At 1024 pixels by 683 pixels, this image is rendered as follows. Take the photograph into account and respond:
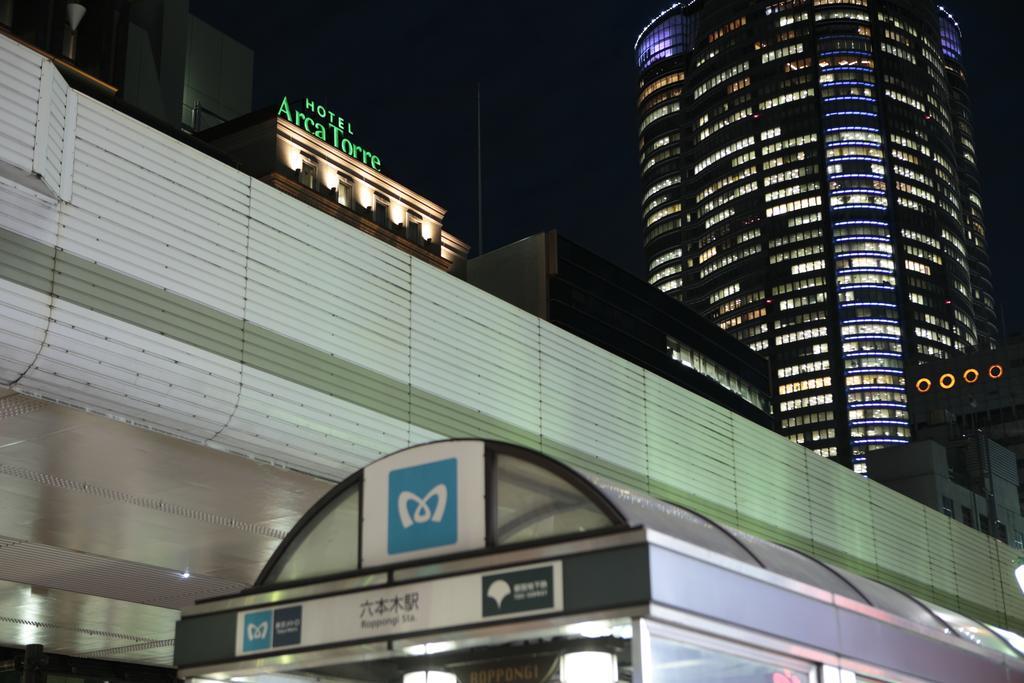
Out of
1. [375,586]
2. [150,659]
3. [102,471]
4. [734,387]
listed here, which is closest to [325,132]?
[734,387]

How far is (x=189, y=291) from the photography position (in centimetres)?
1211

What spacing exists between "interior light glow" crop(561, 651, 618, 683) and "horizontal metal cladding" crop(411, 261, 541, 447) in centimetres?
665

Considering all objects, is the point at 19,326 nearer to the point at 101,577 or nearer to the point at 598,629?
the point at 598,629

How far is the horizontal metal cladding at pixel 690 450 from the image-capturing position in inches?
736

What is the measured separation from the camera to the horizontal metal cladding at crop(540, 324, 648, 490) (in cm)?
1681

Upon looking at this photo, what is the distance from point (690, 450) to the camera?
19500mm

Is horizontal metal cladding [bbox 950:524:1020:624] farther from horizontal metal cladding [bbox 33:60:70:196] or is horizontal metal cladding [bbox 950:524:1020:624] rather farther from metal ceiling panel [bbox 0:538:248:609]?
horizontal metal cladding [bbox 33:60:70:196]

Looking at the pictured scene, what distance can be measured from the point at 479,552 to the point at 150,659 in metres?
19.7

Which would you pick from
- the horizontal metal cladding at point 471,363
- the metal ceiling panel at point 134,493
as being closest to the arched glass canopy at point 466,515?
the metal ceiling panel at point 134,493

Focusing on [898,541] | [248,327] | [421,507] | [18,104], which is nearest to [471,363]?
[248,327]

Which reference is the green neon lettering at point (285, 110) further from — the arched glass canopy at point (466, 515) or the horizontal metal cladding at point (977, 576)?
the arched glass canopy at point (466, 515)

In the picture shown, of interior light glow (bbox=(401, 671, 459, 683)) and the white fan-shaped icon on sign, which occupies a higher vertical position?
the white fan-shaped icon on sign

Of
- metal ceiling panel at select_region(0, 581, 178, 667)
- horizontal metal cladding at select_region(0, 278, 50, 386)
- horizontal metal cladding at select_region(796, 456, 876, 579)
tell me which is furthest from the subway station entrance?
horizontal metal cladding at select_region(796, 456, 876, 579)

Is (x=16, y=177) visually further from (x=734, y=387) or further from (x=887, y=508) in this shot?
(x=734, y=387)
